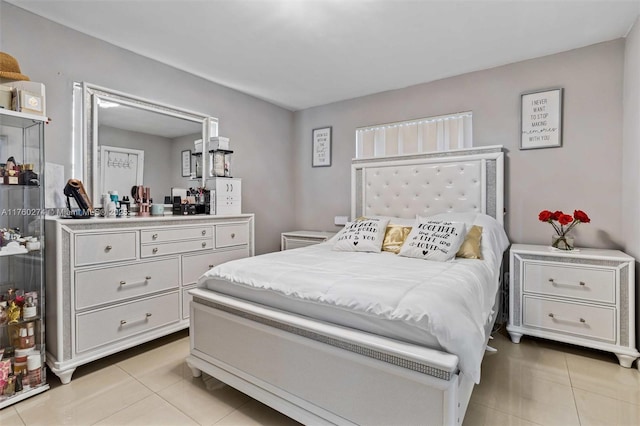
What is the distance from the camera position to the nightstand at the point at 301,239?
377 centimetres

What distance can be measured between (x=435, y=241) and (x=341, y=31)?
5.76 feet

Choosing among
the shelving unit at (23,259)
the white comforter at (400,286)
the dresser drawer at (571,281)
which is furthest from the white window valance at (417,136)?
the shelving unit at (23,259)

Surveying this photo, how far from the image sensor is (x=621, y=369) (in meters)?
2.16

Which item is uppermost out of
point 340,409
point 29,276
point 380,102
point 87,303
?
point 380,102

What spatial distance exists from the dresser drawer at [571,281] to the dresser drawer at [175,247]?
273cm

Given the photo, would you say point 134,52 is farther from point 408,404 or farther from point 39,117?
point 408,404

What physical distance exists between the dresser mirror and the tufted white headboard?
185 centimetres

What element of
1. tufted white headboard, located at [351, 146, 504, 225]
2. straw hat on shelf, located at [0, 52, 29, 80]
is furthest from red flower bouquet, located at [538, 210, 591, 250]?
straw hat on shelf, located at [0, 52, 29, 80]

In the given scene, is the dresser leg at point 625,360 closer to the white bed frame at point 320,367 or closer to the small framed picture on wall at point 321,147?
the white bed frame at point 320,367

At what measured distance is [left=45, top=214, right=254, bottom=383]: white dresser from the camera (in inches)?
79.6

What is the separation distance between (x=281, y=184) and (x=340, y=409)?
323 centimetres

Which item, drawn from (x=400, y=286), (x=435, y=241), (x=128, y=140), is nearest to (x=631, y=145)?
(x=435, y=241)

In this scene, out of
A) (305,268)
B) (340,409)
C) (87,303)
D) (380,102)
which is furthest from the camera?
(380,102)

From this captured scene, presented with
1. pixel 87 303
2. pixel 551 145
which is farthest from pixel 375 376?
pixel 551 145
